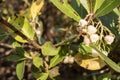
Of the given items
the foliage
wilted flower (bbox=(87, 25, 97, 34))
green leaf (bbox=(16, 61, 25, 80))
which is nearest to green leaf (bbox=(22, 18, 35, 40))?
the foliage

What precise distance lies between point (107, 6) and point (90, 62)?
0.79 ft

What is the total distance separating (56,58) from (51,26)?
1423 mm

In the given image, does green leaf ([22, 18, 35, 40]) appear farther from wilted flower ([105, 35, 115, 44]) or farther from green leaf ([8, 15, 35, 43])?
wilted flower ([105, 35, 115, 44])

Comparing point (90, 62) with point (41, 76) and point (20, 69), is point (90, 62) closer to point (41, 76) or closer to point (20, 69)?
point (41, 76)

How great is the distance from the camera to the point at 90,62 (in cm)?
118

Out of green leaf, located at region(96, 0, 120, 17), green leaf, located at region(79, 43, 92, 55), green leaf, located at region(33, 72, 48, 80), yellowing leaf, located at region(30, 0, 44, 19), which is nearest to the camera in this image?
green leaf, located at region(96, 0, 120, 17)

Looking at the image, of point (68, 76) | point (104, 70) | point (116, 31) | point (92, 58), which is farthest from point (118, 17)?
point (68, 76)

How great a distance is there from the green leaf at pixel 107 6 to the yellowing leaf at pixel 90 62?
193mm

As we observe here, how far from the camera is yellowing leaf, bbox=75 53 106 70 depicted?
1173 millimetres

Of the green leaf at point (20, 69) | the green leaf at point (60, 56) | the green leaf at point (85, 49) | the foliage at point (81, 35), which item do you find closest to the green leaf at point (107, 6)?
the foliage at point (81, 35)

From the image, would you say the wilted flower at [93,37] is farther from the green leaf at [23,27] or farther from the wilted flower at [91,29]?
the green leaf at [23,27]

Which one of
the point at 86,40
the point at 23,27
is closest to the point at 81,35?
the point at 86,40

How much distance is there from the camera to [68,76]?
92.1 inches

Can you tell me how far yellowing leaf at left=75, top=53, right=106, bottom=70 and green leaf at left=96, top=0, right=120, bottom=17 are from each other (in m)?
0.19
